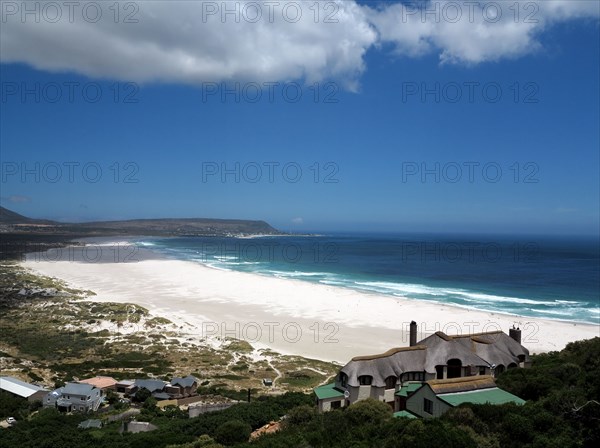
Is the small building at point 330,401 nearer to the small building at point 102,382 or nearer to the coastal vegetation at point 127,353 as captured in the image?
the coastal vegetation at point 127,353

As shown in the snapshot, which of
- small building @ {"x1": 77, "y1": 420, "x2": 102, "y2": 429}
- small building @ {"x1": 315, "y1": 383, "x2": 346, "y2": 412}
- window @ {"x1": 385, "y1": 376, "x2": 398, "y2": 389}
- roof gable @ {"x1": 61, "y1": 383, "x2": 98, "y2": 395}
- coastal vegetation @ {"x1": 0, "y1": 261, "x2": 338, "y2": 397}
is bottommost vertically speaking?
coastal vegetation @ {"x1": 0, "y1": 261, "x2": 338, "y2": 397}

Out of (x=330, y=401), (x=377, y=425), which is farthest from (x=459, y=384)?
(x=330, y=401)

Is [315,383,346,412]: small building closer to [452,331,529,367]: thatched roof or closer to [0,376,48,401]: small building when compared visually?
[452,331,529,367]: thatched roof

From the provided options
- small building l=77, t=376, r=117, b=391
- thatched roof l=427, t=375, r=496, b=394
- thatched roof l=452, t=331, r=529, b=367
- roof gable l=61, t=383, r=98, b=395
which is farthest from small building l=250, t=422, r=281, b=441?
small building l=77, t=376, r=117, b=391

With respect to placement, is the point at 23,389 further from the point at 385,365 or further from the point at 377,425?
the point at 377,425

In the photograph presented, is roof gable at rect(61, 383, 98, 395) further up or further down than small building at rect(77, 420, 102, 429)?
further up
